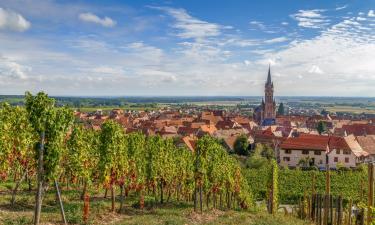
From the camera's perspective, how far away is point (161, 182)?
117ft

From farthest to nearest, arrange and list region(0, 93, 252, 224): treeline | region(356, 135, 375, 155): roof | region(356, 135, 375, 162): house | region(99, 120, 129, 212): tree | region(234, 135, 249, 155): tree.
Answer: region(356, 135, 375, 155): roof → region(356, 135, 375, 162): house → region(234, 135, 249, 155): tree → region(99, 120, 129, 212): tree → region(0, 93, 252, 224): treeline

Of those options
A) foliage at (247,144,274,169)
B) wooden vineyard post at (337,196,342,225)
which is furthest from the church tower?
wooden vineyard post at (337,196,342,225)

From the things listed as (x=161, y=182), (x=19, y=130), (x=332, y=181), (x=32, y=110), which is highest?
(x=32, y=110)

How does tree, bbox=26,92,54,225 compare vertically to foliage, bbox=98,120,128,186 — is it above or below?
above

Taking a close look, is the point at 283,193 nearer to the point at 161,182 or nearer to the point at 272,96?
the point at 161,182

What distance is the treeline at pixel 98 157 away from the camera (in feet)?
57.7

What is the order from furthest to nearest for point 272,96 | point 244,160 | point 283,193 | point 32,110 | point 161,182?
point 272,96 → point 244,160 → point 283,193 → point 161,182 → point 32,110

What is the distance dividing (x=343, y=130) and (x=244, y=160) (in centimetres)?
7265

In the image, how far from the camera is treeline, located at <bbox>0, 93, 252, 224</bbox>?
1758cm

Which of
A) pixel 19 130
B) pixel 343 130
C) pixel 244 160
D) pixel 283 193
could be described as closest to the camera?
pixel 19 130

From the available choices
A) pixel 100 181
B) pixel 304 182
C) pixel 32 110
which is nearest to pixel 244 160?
pixel 304 182

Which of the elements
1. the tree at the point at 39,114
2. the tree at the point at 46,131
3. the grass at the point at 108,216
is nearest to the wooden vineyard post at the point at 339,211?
the grass at the point at 108,216

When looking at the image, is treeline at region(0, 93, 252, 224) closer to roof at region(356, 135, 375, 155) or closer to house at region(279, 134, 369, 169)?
house at region(279, 134, 369, 169)

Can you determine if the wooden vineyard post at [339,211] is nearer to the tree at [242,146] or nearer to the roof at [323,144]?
the roof at [323,144]
